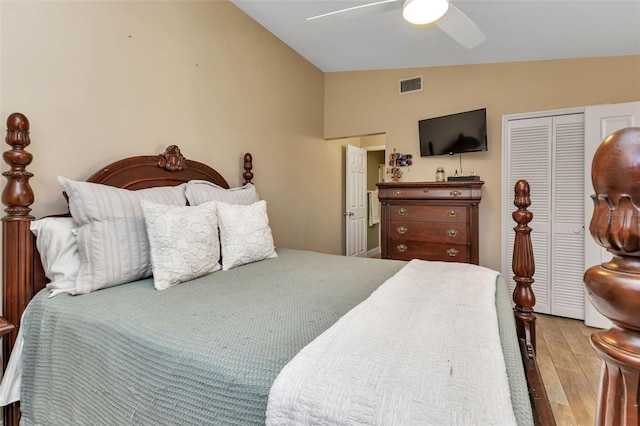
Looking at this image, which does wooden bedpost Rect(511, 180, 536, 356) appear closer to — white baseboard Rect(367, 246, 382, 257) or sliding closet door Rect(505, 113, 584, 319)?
sliding closet door Rect(505, 113, 584, 319)

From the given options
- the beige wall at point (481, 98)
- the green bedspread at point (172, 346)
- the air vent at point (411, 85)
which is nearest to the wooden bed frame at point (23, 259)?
the green bedspread at point (172, 346)

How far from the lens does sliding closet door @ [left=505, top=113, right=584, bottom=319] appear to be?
3029 mm

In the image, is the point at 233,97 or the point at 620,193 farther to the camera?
the point at 233,97

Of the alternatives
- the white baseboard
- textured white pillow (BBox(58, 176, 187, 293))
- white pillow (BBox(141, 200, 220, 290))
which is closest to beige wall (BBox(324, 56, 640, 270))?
the white baseboard

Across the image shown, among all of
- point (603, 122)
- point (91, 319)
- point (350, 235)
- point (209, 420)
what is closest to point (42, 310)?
point (91, 319)

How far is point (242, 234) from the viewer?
6.65 feet

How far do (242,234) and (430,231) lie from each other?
2.05 m

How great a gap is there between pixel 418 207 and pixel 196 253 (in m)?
2.36

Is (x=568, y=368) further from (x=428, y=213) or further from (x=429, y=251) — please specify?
(x=428, y=213)

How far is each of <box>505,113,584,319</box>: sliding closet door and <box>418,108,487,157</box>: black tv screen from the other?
36 cm

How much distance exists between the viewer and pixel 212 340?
959mm

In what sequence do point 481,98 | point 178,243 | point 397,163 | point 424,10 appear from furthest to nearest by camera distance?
point 397,163, point 481,98, point 424,10, point 178,243

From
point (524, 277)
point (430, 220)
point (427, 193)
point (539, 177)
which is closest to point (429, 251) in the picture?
point (430, 220)

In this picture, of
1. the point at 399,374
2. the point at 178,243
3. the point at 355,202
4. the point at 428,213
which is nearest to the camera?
the point at 399,374
